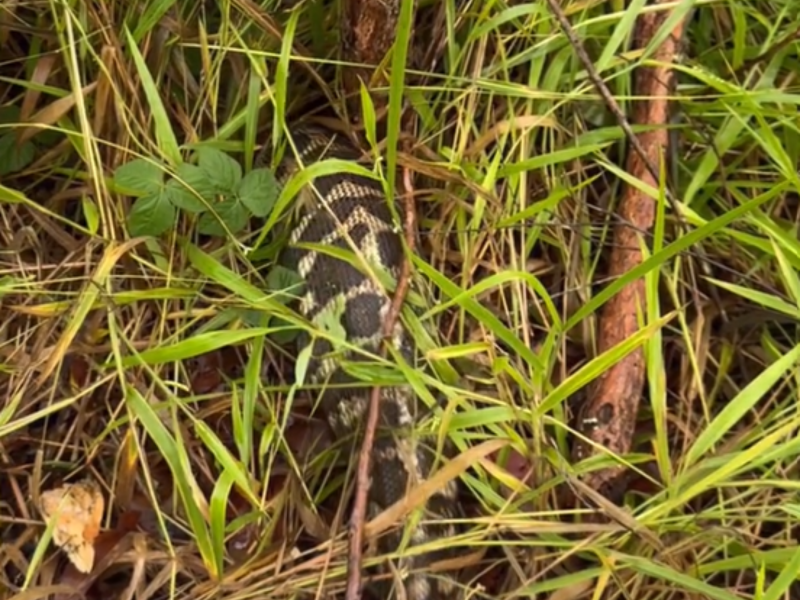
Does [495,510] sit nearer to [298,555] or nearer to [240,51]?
[298,555]

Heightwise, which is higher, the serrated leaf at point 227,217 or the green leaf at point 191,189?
the green leaf at point 191,189

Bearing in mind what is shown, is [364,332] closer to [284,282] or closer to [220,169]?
[284,282]

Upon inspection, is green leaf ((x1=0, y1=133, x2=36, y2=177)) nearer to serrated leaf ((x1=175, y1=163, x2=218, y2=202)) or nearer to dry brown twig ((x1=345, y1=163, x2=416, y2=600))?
serrated leaf ((x1=175, y1=163, x2=218, y2=202))

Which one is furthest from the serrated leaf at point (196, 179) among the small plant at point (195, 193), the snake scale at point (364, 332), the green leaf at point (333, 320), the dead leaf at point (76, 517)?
the dead leaf at point (76, 517)

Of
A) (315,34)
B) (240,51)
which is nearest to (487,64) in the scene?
(315,34)

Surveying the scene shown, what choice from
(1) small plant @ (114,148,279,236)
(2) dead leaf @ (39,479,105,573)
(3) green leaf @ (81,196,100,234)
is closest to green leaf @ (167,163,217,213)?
(1) small plant @ (114,148,279,236)

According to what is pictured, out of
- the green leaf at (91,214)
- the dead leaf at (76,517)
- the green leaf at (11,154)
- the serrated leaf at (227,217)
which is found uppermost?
the green leaf at (11,154)

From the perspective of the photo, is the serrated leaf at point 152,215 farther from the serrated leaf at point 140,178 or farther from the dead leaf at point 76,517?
the dead leaf at point 76,517
